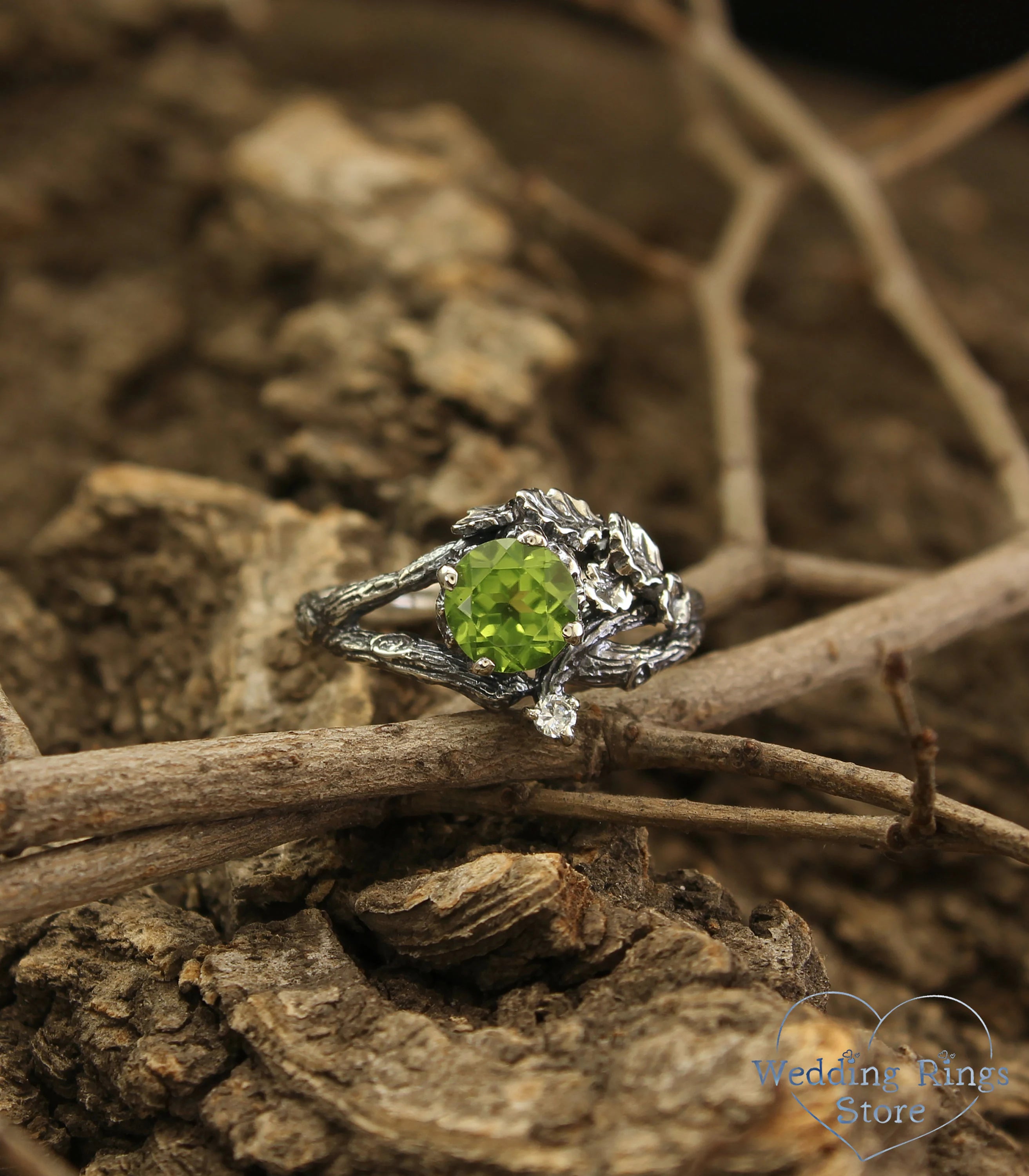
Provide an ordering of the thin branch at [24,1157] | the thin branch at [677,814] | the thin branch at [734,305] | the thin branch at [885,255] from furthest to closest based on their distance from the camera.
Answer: the thin branch at [885,255]
the thin branch at [734,305]
the thin branch at [677,814]
the thin branch at [24,1157]

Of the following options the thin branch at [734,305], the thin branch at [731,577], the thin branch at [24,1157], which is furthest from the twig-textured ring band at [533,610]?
the thin branch at [24,1157]

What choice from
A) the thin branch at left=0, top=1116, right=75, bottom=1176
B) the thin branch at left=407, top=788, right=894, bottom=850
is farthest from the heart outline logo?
the thin branch at left=0, top=1116, right=75, bottom=1176

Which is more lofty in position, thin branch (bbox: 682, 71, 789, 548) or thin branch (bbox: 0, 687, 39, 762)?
thin branch (bbox: 682, 71, 789, 548)

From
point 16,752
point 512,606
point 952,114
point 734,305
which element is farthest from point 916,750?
point 952,114

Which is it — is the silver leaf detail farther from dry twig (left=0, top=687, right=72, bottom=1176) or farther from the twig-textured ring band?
dry twig (left=0, top=687, right=72, bottom=1176)

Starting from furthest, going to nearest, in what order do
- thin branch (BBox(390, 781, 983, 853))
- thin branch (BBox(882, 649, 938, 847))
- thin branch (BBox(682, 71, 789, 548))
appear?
1. thin branch (BBox(682, 71, 789, 548))
2. thin branch (BBox(390, 781, 983, 853))
3. thin branch (BBox(882, 649, 938, 847))

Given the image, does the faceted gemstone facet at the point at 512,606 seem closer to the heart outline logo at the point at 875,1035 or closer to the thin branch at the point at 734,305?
the heart outline logo at the point at 875,1035
